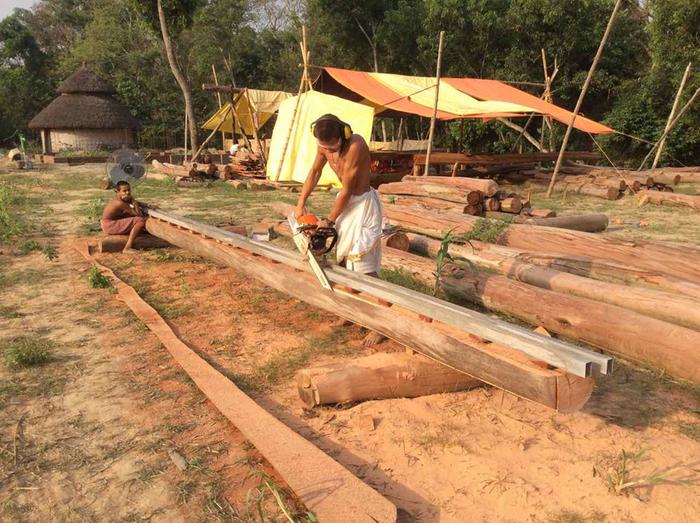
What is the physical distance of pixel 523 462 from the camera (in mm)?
2512

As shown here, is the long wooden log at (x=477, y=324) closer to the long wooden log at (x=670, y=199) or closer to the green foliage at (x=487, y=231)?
the green foliage at (x=487, y=231)

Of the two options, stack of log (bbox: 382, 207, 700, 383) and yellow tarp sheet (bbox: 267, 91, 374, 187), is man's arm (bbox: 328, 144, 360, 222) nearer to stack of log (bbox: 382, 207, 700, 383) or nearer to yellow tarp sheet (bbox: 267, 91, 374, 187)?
stack of log (bbox: 382, 207, 700, 383)

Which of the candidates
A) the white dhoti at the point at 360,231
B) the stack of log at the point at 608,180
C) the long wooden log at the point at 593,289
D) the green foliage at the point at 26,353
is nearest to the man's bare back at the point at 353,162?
the white dhoti at the point at 360,231

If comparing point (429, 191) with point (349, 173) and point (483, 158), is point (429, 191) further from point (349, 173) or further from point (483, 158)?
point (349, 173)

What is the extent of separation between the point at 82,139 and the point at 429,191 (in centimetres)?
2172

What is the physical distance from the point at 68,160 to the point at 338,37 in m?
13.9

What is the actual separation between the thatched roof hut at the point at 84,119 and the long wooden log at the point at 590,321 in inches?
992

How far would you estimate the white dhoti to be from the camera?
382 cm

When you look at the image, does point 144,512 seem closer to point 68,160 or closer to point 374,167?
point 374,167

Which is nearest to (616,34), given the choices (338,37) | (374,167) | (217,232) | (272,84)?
(338,37)

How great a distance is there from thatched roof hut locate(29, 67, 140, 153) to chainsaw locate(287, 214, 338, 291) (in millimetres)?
24978

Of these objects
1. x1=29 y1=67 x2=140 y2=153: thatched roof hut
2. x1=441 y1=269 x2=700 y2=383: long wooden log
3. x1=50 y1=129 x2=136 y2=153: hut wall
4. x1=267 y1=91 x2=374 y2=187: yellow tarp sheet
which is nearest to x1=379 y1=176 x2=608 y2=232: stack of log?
x1=267 y1=91 x2=374 y2=187: yellow tarp sheet

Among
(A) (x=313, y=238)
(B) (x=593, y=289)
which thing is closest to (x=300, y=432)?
(A) (x=313, y=238)

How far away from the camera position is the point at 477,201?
8.46 m
